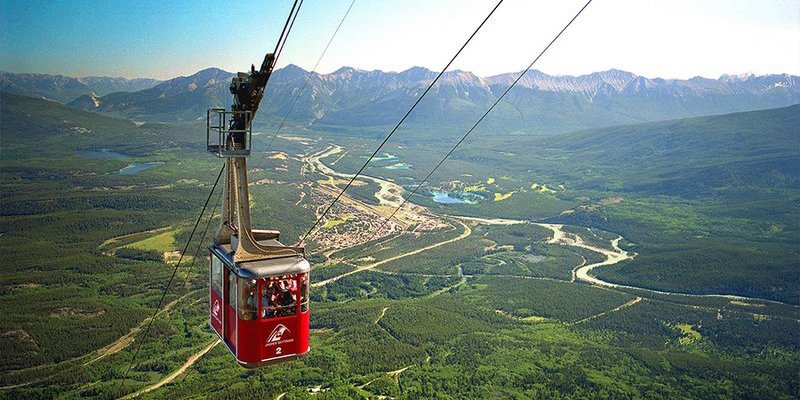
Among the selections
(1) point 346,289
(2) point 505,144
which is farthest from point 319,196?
(2) point 505,144

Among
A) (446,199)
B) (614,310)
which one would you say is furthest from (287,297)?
(446,199)

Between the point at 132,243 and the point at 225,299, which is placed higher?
the point at 225,299

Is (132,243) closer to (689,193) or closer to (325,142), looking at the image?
(689,193)

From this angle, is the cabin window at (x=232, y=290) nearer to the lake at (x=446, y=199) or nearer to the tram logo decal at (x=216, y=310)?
the tram logo decal at (x=216, y=310)

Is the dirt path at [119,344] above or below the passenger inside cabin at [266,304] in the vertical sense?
below

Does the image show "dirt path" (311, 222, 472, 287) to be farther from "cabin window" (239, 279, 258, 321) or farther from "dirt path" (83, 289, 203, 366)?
"cabin window" (239, 279, 258, 321)

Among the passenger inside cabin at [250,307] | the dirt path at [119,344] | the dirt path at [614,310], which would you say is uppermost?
the passenger inside cabin at [250,307]

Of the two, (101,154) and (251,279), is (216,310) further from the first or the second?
(101,154)

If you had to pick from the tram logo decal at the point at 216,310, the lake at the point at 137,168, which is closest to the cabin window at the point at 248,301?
the tram logo decal at the point at 216,310
